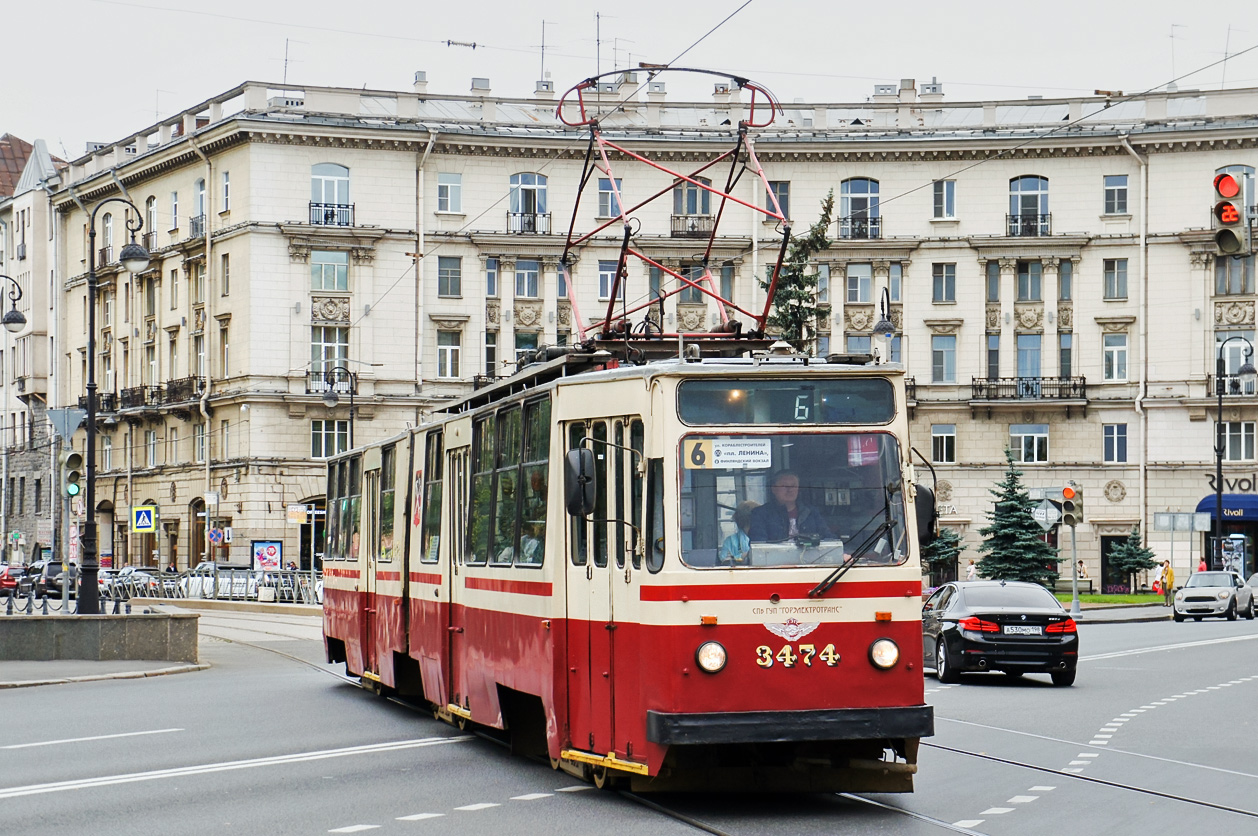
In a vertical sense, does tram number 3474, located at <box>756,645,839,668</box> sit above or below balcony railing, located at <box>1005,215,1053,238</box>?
below

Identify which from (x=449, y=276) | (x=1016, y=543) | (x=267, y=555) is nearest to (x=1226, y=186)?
(x=1016, y=543)

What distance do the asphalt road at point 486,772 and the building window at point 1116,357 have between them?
43561 millimetres

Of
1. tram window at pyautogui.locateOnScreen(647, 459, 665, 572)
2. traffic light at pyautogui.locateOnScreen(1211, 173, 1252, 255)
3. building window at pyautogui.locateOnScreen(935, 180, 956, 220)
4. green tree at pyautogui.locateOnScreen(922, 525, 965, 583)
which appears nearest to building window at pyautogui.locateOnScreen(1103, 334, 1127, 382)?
building window at pyautogui.locateOnScreen(935, 180, 956, 220)

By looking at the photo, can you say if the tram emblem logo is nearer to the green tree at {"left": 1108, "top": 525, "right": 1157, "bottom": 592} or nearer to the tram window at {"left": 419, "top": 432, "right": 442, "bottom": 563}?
the tram window at {"left": 419, "top": 432, "right": 442, "bottom": 563}

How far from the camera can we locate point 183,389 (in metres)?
68.1

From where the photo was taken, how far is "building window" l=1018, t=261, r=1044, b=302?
214 feet

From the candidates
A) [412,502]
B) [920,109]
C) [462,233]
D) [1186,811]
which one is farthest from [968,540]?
[1186,811]

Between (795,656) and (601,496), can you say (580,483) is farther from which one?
(795,656)

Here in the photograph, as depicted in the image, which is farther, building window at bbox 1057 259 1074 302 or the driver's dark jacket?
building window at bbox 1057 259 1074 302

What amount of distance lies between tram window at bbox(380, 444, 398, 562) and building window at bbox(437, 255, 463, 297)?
45570 millimetres

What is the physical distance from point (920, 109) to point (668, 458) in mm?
56598

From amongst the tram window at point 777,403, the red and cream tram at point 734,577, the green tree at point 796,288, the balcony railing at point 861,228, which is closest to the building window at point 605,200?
the balcony railing at point 861,228

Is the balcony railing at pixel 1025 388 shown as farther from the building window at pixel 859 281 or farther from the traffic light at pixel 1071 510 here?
the traffic light at pixel 1071 510

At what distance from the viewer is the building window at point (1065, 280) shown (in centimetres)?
6512
